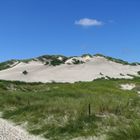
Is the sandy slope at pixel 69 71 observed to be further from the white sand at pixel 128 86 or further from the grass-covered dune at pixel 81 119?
the grass-covered dune at pixel 81 119

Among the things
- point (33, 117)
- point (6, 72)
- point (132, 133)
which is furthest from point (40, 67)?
point (132, 133)

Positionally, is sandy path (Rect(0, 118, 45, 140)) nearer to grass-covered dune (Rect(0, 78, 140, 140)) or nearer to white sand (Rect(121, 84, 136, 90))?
grass-covered dune (Rect(0, 78, 140, 140))

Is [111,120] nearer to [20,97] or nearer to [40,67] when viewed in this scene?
[20,97]

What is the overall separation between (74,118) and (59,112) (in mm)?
3133

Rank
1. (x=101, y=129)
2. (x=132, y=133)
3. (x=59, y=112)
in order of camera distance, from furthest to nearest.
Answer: (x=59, y=112), (x=101, y=129), (x=132, y=133)

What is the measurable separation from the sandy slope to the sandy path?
108m

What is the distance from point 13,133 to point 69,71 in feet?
433

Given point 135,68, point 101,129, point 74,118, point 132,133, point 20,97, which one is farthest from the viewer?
point 135,68

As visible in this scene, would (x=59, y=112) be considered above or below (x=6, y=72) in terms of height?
below

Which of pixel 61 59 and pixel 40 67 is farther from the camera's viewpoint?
pixel 61 59

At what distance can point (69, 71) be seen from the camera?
157 m

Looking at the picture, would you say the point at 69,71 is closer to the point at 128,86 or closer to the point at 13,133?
the point at 128,86

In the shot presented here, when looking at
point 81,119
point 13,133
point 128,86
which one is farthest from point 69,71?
point 13,133

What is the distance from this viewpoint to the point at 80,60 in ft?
584
